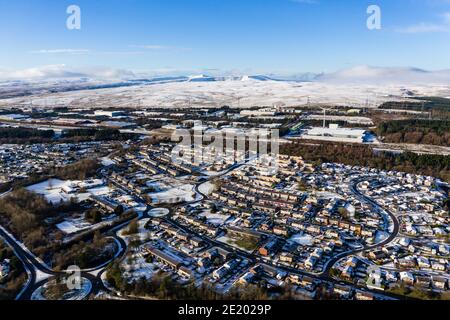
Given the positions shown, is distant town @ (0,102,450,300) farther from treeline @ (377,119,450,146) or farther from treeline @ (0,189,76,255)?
treeline @ (377,119,450,146)

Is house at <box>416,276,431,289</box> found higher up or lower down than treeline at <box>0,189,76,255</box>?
lower down

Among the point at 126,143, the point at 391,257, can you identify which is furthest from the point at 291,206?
the point at 126,143

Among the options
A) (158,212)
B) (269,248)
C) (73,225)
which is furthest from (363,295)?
(73,225)

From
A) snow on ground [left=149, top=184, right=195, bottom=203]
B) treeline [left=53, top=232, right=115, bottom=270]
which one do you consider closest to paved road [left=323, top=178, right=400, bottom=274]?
treeline [left=53, top=232, right=115, bottom=270]

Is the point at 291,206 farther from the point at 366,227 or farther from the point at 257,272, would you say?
the point at 257,272

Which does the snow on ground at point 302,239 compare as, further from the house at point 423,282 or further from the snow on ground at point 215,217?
the house at point 423,282

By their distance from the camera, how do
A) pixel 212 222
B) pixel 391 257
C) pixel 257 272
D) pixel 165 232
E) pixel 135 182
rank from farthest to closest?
1. pixel 135 182
2. pixel 212 222
3. pixel 165 232
4. pixel 391 257
5. pixel 257 272

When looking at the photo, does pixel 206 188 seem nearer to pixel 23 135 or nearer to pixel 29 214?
pixel 29 214
